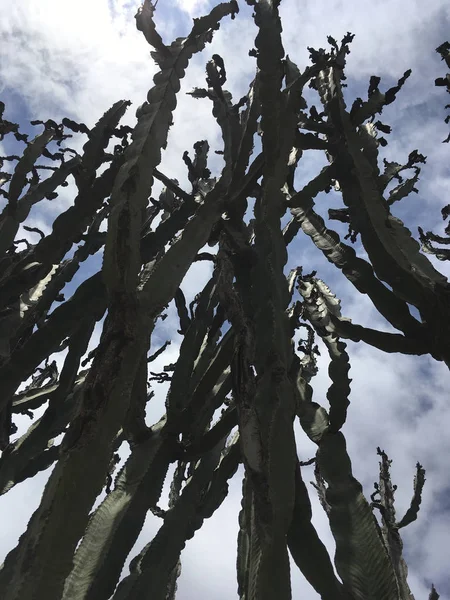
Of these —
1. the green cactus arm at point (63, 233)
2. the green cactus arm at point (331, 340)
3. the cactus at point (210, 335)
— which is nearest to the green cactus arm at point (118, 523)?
the cactus at point (210, 335)

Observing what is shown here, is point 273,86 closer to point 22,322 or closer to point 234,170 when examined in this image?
point 234,170

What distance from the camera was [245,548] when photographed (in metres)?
2.38

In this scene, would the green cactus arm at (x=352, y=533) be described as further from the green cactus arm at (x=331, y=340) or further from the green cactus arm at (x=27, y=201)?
the green cactus arm at (x=27, y=201)

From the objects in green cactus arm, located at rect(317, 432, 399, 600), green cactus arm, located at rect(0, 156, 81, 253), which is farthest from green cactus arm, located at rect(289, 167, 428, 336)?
green cactus arm, located at rect(0, 156, 81, 253)

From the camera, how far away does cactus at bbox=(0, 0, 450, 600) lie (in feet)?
4.63

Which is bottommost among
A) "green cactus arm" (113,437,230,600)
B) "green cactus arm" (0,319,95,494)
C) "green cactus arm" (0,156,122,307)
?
"green cactus arm" (113,437,230,600)

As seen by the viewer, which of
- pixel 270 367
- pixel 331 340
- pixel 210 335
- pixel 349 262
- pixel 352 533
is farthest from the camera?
pixel 210 335

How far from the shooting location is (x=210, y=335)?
9.65ft

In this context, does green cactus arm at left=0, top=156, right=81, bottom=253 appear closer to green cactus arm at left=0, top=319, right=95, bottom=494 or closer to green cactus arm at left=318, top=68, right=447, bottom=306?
green cactus arm at left=0, top=319, right=95, bottom=494

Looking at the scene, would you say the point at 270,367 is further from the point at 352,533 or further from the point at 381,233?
the point at 381,233

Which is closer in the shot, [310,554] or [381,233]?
[310,554]

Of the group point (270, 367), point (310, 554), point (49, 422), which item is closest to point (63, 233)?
point (49, 422)

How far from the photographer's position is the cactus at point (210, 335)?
1.41 meters

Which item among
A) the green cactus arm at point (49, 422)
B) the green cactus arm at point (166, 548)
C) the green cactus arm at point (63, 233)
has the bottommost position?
the green cactus arm at point (166, 548)
